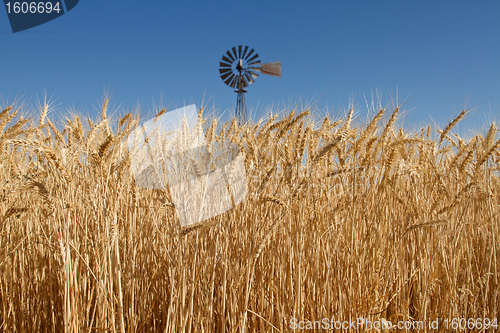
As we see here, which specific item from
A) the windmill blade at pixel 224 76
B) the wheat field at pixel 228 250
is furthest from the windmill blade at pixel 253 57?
the wheat field at pixel 228 250

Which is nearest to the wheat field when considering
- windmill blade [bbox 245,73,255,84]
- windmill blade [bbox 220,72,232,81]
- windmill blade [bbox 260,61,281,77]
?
windmill blade [bbox 260,61,281,77]

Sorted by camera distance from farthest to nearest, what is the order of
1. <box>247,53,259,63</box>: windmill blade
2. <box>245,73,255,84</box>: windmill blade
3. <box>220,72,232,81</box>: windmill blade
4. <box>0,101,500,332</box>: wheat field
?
<box>220,72,232,81</box>: windmill blade, <box>247,53,259,63</box>: windmill blade, <box>245,73,255,84</box>: windmill blade, <box>0,101,500,332</box>: wheat field

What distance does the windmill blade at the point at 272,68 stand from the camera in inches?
751

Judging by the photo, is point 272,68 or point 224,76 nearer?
point 272,68

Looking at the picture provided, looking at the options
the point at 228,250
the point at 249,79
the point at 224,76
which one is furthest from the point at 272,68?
the point at 228,250

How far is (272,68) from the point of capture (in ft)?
63.0

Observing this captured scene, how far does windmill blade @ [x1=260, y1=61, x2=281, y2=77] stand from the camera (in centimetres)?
1908

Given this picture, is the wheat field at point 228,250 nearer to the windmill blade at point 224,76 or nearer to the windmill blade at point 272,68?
the windmill blade at point 272,68

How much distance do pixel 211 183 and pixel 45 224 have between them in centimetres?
128

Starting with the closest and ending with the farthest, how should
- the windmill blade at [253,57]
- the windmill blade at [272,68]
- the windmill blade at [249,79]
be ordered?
the windmill blade at [272,68] → the windmill blade at [249,79] → the windmill blade at [253,57]

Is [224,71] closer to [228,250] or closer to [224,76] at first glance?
[224,76]

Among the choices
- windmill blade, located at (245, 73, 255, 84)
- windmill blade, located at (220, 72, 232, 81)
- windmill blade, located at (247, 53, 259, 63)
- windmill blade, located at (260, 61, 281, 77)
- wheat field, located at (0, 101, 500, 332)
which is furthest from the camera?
windmill blade, located at (220, 72, 232, 81)

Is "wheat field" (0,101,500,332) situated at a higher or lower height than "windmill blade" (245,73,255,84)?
lower

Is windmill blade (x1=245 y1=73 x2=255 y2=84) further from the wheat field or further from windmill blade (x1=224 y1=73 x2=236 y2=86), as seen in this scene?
the wheat field
